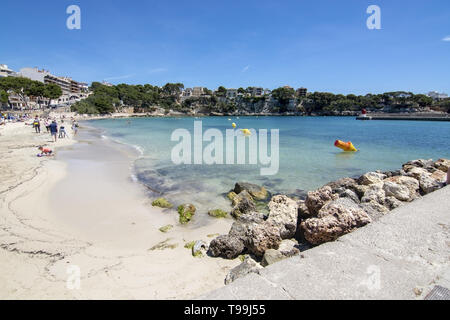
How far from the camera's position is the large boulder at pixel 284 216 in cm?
496

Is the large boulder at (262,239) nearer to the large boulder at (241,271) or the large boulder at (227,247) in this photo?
the large boulder at (227,247)

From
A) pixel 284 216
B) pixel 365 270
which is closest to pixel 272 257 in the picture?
pixel 365 270

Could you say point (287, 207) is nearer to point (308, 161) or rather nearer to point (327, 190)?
point (327, 190)

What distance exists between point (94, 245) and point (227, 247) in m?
2.87

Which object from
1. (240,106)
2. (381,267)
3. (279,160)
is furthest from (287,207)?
(240,106)

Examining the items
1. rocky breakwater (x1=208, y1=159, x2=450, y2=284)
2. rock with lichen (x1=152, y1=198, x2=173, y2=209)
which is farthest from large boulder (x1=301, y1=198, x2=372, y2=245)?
rock with lichen (x1=152, y1=198, x2=173, y2=209)

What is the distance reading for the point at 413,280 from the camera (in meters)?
2.39

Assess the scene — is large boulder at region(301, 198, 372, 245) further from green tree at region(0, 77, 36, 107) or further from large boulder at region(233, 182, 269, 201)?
green tree at region(0, 77, 36, 107)

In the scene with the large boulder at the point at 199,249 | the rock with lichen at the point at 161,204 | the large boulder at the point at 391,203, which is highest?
the large boulder at the point at 391,203

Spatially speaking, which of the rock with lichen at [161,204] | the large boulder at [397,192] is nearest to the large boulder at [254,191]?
the rock with lichen at [161,204]

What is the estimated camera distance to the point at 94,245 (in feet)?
16.7

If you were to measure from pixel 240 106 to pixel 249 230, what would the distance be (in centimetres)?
14589

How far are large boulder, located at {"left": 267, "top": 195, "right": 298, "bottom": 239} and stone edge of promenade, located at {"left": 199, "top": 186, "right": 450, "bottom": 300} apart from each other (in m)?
1.72

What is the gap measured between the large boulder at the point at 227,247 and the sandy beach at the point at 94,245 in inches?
5.6
